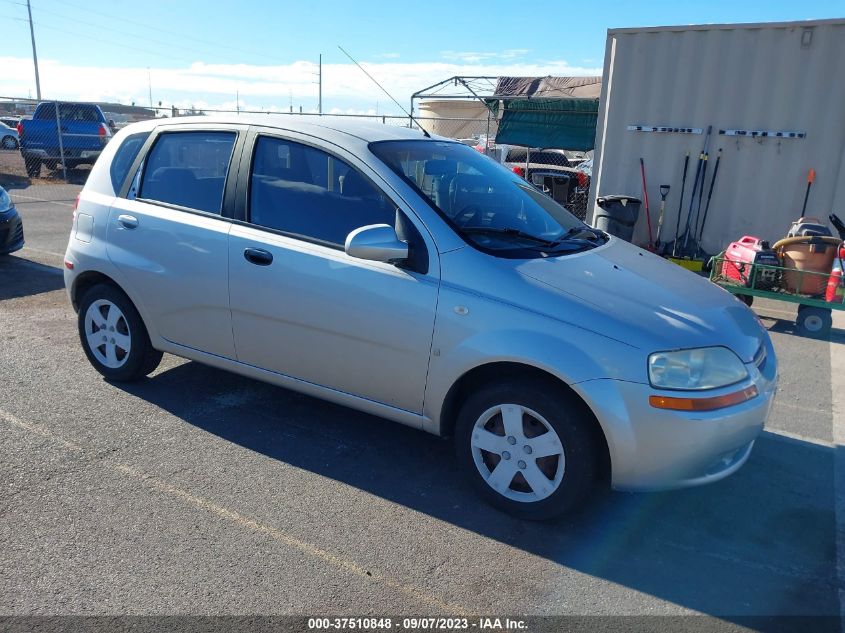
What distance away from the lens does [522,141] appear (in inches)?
491

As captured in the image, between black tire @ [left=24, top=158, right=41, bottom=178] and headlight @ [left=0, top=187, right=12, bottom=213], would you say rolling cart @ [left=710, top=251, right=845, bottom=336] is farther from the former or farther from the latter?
black tire @ [left=24, top=158, right=41, bottom=178]

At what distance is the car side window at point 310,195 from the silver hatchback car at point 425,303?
0.04 ft

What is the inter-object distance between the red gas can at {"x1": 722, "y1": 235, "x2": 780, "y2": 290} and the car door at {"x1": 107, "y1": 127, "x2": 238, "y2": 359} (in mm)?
5198

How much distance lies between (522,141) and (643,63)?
3387 mm

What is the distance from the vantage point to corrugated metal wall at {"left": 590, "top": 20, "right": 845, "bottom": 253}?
8453 mm

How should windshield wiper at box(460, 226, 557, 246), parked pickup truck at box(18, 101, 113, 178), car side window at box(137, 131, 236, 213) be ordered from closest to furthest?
windshield wiper at box(460, 226, 557, 246), car side window at box(137, 131, 236, 213), parked pickup truck at box(18, 101, 113, 178)

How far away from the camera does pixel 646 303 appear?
3.22 meters

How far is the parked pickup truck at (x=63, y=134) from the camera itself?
59.0ft

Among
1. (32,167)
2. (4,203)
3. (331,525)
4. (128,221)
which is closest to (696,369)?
(331,525)

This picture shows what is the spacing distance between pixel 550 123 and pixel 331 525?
1054 centimetres

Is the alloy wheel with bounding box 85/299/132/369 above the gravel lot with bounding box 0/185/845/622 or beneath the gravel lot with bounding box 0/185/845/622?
above

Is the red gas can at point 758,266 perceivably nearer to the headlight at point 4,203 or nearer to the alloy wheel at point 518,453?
the alloy wheel at point 518,453

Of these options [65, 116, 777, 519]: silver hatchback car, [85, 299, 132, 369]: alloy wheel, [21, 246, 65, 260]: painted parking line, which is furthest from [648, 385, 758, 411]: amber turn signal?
[21, 246, 65, 260]: painted parking line

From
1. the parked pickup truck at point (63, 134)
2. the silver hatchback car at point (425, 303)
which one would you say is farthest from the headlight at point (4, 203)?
the parked pickup truck at point (63, 134)
